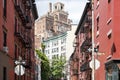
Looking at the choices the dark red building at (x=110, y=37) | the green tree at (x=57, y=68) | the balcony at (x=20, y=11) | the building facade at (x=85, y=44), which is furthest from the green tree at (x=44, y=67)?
the dark red building at (x=110, y=37)

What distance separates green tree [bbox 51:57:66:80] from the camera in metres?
147

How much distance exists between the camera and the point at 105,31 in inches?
1313

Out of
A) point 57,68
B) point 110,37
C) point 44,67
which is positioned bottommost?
point 110,37

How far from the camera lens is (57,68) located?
488ft

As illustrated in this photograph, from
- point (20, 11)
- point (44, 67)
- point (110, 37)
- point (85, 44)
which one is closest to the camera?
point (110, 37)

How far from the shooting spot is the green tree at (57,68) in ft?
483

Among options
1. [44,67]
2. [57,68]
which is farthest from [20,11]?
[57,68]

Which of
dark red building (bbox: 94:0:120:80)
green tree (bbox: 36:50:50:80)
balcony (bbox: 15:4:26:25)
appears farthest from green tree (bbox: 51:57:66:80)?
dark red building (bbox: 94:0:120:80)

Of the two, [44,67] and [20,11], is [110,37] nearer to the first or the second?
[20,11]

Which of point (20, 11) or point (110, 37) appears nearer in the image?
point (110, 37)

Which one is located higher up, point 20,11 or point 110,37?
point 20,11

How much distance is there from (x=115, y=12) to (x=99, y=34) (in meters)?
9.37

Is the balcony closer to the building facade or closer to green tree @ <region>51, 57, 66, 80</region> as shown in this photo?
the building facade

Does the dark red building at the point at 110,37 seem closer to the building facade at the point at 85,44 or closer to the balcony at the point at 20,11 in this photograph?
the balcony at the point at 20,11
